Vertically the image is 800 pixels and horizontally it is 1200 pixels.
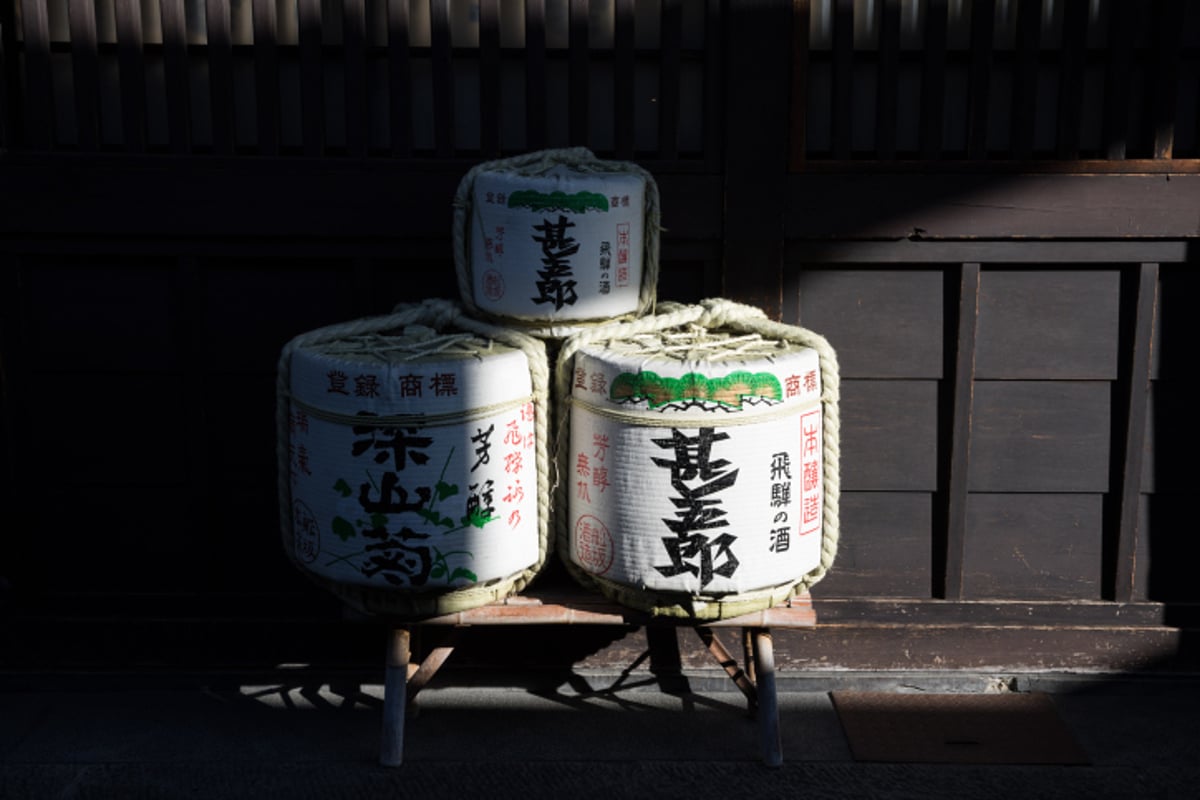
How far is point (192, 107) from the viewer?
4.39 meters

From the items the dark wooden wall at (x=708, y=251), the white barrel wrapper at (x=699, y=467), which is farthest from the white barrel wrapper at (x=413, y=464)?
the dark wooden wall at (x=708, y=251)

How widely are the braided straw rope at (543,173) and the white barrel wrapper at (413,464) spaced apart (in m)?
0.21

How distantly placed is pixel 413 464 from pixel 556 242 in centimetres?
85

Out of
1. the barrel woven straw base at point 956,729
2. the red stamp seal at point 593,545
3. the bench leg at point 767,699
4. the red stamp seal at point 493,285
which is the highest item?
the red stamp seal at point 493,285

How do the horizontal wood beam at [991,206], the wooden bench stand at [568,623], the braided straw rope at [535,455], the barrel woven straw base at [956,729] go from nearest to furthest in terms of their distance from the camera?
1. the braided straw rope at [535,455]
2. the wooden bench stand at [568,623]
3. the barrel woven straw base at [956,729]
4. the horizontal wood beam at [991,206]

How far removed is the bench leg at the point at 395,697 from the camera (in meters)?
3.98

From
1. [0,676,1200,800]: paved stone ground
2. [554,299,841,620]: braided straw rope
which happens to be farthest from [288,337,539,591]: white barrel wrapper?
[0,676,1200,800]: paved stone ground

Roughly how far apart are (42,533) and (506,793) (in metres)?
2.22

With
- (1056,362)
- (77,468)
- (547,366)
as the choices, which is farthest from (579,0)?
(77,468)

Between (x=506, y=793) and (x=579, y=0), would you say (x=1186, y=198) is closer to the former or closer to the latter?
(x=579, y=0)

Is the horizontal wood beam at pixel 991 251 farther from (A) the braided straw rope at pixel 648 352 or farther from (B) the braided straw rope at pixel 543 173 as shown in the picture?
(B) the braided straw rope at pixel 543 173

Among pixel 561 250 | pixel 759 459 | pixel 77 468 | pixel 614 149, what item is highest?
pixel 614 149

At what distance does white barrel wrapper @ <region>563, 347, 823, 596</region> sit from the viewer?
11.6ft

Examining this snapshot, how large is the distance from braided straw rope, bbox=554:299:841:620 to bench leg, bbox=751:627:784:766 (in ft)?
0.81
